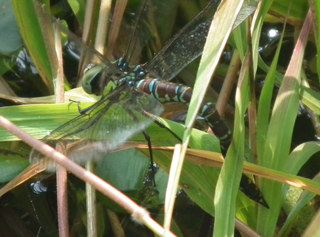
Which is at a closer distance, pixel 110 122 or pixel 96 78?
pixel 110 122

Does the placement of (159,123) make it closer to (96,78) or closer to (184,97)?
(184,97)

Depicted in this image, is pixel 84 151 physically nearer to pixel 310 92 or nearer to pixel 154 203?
pixel 154 203

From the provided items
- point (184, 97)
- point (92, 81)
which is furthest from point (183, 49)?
point (92, 81)

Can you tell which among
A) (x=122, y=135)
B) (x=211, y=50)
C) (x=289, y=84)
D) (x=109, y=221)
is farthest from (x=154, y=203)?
(x=211, y=50)

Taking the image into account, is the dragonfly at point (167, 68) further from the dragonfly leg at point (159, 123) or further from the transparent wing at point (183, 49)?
the dragonfly leg at point (159, 123)

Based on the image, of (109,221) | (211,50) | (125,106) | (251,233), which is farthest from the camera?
(109,221)

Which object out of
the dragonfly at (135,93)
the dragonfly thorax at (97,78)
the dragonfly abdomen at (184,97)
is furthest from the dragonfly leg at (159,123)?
the dragonfly thorax at (97,78)

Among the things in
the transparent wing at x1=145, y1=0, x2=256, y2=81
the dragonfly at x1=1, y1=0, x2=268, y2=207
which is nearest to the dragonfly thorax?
the dragonfly at x1=1, y1=0, x2=268, y2=207
